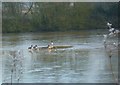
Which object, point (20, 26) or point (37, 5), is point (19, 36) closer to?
point (20, 26)

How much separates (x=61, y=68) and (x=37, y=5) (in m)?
1.04

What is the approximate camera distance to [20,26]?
349 centimetres

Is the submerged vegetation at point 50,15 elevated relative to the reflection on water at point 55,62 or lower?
elevated

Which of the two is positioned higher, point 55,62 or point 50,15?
point 50,15

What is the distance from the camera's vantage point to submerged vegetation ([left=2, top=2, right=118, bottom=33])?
123 inches

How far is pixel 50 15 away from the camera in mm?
4039

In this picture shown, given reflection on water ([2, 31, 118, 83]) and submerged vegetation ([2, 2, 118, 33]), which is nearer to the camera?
submerged vegetation ([2, 2, 118, 33])

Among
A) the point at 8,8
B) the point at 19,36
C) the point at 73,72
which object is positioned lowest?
the point at 73,72

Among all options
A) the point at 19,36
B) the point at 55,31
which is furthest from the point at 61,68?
the point at 19,36

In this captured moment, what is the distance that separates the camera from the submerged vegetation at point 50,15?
10.3 feet

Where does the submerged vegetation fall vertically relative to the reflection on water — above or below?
above

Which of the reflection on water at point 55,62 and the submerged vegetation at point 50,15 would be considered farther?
the reflection on water at point 55,62

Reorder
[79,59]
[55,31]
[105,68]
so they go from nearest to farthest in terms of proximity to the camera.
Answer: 1. [105,68]
2. [55,31]
3. [79,59]

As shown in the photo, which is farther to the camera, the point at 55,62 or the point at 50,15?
the point at 55,62
